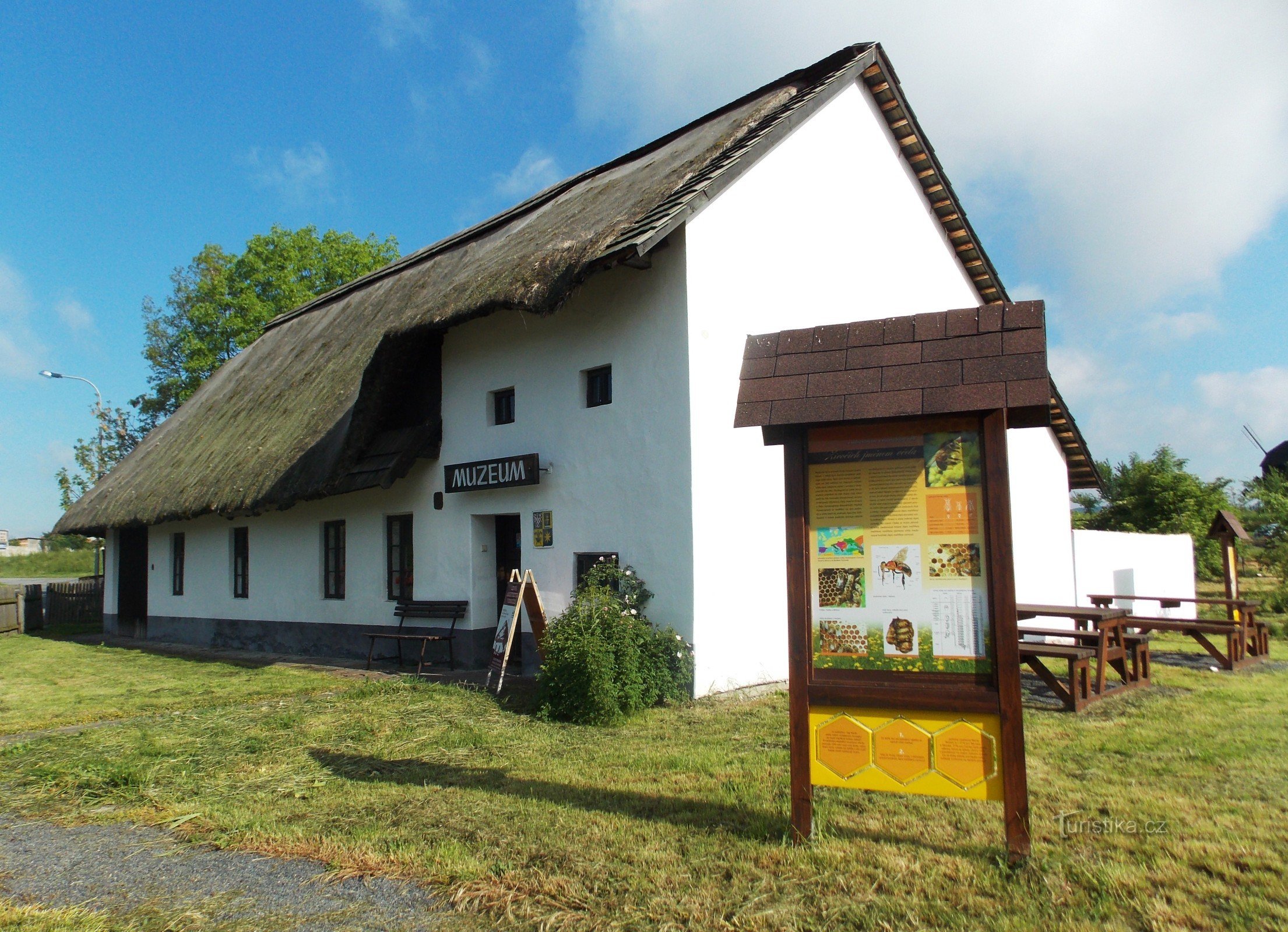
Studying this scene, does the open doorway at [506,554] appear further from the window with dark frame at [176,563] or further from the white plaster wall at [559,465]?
the window with dark frame at [176,563]

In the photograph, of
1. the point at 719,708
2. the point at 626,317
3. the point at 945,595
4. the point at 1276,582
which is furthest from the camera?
the point at 1276,582

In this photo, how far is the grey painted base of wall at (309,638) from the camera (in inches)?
457

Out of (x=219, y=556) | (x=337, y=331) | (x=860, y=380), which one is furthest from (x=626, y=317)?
(x=219, y=556)

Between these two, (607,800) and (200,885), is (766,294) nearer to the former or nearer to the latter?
(607,800)

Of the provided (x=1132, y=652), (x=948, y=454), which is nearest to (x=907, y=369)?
(x=948, y=454)

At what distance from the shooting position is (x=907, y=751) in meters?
4.36

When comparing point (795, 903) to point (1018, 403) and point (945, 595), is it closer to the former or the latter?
point (945, 595)

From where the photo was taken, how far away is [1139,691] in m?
8.85

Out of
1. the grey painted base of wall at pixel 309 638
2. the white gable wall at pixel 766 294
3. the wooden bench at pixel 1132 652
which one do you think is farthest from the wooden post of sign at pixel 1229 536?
the grey painted base of wall at pixel 309 638

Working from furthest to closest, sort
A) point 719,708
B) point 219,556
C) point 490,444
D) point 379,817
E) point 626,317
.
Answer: point 219,556, point 490,444, point 626,317, point 719,708, point 379,817

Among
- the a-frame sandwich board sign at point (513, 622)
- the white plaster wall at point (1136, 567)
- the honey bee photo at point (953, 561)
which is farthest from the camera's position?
the white plaster wall at point (1136, 567)

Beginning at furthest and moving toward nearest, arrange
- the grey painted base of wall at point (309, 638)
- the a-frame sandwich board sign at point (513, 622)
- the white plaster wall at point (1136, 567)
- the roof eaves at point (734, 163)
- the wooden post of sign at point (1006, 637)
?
the white plaster wall at point (1136, 567), the grey painted base of wall at point (309, 638), the a-frame sandwich board sign at point (513, 622), the roof eaves at point (734, 163), the wooden post of sign at point (1006, 637)

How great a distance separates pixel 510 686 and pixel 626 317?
14.4ft

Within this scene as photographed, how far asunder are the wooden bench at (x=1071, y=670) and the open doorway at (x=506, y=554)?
642cm
